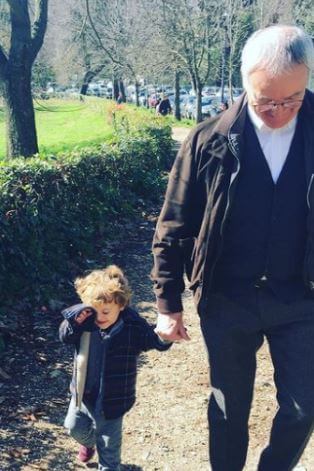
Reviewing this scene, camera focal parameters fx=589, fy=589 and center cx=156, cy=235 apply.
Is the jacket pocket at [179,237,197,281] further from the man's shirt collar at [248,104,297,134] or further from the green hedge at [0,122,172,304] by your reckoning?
the green hedge at [0,122,172,304]

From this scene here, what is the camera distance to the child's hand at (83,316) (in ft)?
9.01

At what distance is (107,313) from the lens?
2.85 meters

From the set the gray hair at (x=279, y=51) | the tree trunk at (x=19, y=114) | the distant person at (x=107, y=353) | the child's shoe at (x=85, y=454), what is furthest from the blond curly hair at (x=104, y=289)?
the tree trunk at (x=19, y=114)

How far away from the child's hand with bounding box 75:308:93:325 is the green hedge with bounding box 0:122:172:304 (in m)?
1.77

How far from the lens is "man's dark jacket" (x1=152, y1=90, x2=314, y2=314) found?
7.48 feet

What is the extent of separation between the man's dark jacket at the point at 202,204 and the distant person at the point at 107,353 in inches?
14.8

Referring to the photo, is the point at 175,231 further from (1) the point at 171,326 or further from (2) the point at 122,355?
(2) the point at 122,355

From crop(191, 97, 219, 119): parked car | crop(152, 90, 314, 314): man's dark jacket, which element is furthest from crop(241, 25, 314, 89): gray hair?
crop(191, 97, 219, 119): parked car

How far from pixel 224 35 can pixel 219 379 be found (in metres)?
25.0

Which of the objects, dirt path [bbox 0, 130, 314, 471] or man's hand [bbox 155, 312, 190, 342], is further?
dirt path [bbox 0, 130, 314, 471]

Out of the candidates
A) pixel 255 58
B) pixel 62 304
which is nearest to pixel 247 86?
pixel 255 58

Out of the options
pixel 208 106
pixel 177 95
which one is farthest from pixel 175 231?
pixel 208 106

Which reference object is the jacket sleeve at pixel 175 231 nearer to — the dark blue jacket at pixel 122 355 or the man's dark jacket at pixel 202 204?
the man's dark jacket at pixel 202 204

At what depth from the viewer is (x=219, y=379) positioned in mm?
2553
